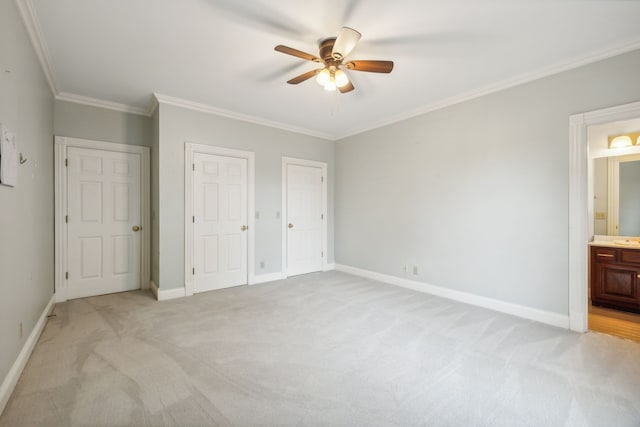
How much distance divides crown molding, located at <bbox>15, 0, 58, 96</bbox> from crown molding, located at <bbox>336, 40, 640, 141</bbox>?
13.2 ft

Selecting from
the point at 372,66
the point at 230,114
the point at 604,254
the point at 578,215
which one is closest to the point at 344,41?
the point at 372,66

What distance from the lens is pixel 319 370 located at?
2.11 meters

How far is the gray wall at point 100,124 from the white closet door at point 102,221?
211 mm

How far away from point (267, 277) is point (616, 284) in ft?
15.2

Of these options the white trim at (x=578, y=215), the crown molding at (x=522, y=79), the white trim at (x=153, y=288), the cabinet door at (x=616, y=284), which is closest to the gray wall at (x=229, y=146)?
the white trim at (x=153, y=288)

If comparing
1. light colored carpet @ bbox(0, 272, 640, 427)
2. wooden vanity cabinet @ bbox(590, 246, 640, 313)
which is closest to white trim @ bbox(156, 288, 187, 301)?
light colored carpet @ bbox(0, 272, 640, 427)

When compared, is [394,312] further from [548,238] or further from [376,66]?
[376,66]

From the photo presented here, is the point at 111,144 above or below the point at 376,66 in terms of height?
below

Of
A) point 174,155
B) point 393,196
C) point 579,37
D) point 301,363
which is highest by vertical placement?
point 579,37

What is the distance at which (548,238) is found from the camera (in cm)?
296

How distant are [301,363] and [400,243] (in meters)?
2.70

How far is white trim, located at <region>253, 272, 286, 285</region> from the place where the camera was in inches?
179

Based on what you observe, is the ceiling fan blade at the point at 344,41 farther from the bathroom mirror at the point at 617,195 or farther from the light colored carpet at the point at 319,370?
the bathroom mirror at the point at 617,195

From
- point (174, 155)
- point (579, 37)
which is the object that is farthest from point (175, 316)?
point (579, 37)
